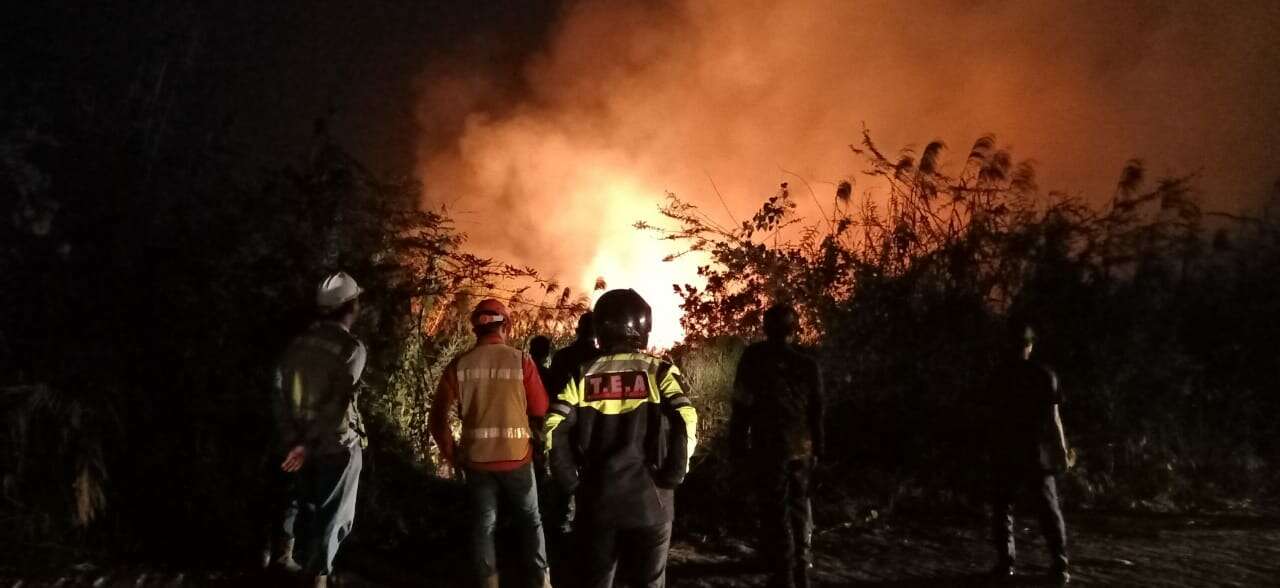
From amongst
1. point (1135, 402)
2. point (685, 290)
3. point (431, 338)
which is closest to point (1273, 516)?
point (1135, 402)

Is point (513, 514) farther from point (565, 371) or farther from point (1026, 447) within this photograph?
point (1026, 447)

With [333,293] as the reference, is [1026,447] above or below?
below

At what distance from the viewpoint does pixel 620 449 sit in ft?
12.0

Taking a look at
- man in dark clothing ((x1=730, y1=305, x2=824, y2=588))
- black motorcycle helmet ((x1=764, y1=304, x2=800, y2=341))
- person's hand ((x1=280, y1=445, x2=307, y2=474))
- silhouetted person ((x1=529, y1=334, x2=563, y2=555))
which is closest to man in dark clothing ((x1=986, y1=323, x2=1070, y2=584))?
man in dark clothing ((x1=730, y1=305, x2=824, y2=588))

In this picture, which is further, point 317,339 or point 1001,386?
point 1001,386

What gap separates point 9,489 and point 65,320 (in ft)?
3.86

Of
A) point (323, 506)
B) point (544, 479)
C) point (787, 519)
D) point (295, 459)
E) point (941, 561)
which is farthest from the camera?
point (544, 479)

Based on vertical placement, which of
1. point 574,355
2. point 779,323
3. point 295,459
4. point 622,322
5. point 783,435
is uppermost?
point 779,323

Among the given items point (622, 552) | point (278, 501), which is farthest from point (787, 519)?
point (278, 501)

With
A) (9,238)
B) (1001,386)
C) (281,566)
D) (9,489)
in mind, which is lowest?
(281,566)

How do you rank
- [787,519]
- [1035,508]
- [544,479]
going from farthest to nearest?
1. [544,479]
2. [1035,508]
3. [787,519]

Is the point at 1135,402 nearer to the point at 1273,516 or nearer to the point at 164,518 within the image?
the point at 1273,516

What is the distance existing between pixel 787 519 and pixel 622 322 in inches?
90.5

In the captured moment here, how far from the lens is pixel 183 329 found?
6.04 meters
